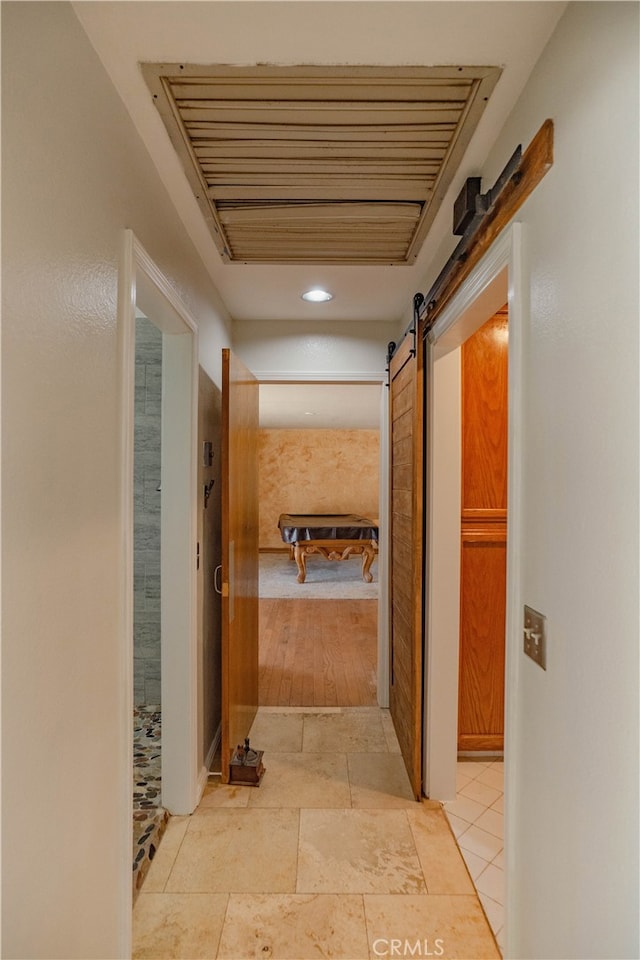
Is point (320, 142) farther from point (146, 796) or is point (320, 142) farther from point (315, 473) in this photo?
point (315, 473)

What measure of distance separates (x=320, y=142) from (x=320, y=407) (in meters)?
5.46

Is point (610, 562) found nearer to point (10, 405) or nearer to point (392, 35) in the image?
point (10, 405)

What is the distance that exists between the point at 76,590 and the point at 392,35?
138 centimetres

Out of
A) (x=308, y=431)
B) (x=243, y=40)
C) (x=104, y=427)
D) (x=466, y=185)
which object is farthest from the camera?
(x=308, y=431)

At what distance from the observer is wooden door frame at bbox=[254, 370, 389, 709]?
3025 millimetres

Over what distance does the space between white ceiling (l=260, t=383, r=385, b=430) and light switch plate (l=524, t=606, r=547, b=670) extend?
3.55 meters

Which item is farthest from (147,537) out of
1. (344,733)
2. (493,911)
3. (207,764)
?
(493,911)

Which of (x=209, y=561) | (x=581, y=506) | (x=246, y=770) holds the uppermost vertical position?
(x=581, y=506)

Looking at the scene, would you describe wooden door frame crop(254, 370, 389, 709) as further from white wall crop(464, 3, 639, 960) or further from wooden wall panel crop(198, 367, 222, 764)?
white wall crop(464, 3, 639, 960)

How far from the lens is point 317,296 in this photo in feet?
8.59

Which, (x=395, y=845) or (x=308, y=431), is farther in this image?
(x=308, y=431)

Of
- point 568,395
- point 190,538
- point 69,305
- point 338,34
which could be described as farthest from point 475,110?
point 190,538

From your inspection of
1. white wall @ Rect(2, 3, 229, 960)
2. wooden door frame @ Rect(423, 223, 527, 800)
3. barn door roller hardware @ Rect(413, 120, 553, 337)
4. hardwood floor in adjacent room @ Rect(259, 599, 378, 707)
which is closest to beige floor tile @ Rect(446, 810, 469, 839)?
wooden door frame @ Rect(423, 223, 527, 800)

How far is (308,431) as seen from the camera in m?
9.45
